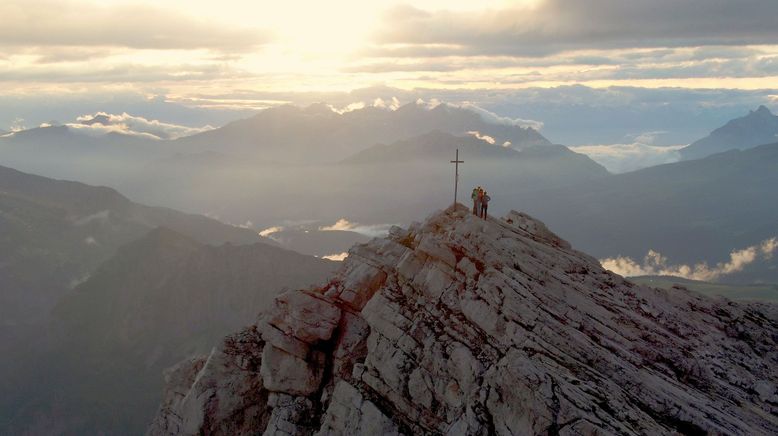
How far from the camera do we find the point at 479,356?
167 feet

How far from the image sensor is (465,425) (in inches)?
1827

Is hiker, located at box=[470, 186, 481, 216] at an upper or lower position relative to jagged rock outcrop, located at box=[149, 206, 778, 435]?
upper

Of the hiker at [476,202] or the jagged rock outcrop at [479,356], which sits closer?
the jagged rock outcrop at [479,356]

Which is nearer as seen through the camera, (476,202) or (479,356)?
(479,356)

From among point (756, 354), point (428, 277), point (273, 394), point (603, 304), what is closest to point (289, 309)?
point (273, 394)

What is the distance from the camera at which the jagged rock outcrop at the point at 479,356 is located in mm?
46031

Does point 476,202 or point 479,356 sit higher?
point 476,202

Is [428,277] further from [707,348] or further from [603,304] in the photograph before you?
[707,348]

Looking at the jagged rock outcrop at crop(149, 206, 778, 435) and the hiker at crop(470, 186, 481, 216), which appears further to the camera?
the hiker at crop(470, 186, 481, 216)

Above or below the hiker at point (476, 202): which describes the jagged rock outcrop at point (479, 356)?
below

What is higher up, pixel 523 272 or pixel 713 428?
pixel 523 272

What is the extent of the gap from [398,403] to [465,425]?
757 centimetres

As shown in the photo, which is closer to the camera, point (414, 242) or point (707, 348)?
point (707, 348)

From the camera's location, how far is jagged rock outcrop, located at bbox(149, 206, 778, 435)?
46031mm
